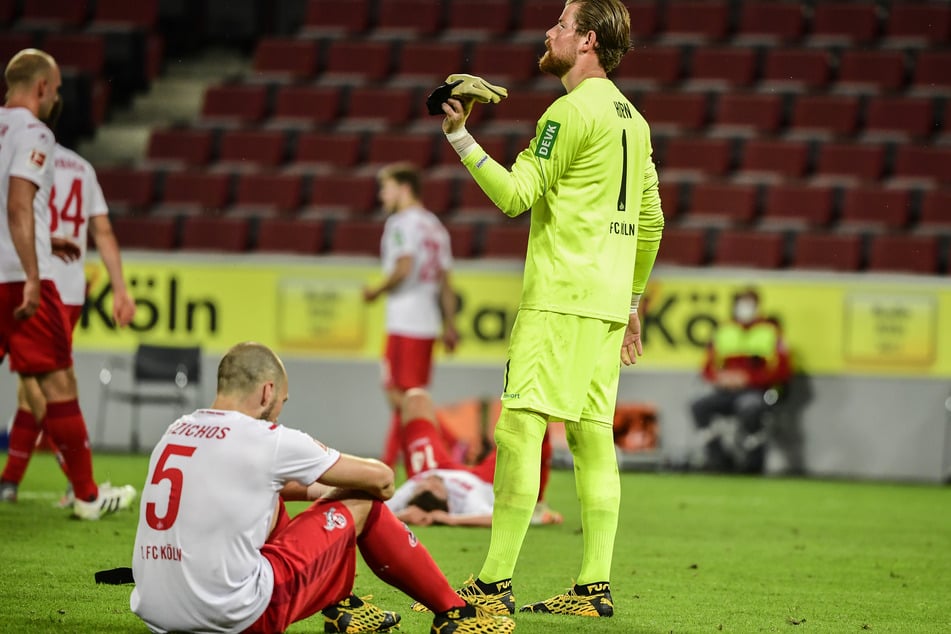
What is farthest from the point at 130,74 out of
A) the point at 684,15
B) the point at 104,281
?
the point at 684,15

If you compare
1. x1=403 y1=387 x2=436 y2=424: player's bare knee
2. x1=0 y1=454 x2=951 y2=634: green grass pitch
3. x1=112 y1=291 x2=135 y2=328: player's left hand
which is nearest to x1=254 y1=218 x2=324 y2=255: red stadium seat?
x1=0 y1=454 x2=951 y2=634: green grass pitch

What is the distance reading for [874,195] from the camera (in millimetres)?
13352

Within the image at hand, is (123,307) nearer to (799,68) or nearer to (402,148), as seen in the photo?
(402,148)

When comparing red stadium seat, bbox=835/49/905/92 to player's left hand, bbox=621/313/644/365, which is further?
red stadium seat, bbox=835/49/905/92

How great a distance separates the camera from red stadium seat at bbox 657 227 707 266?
12891 millimetres

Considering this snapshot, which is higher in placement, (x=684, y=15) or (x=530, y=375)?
(x=684, y=15)

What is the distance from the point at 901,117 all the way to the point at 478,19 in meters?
4.76

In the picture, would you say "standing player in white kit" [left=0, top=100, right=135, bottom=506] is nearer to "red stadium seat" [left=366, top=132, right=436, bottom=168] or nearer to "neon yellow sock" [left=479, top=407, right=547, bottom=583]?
"neon yellow sock" [left=479, top=407, right=547, bottom=583]

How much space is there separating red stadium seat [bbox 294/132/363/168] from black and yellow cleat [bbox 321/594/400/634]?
10.5 metres

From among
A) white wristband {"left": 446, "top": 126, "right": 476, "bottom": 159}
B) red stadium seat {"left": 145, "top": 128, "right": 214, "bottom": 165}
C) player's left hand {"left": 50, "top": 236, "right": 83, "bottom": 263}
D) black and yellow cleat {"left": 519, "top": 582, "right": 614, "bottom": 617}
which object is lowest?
black and yellow cleat {"left": 519, "top": 582, "right": 614, "bottom": 617}

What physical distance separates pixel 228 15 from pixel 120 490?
11.6 m

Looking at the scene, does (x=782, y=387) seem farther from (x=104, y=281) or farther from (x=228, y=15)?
(x=228, y=15)

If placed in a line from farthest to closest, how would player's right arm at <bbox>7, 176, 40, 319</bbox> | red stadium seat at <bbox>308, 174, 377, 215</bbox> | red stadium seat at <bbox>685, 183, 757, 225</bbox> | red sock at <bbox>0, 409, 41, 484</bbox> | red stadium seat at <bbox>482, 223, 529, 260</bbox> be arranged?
red stadium seat at <bbox>308, 174, 377, 215</bbox>
red stadium seat at <bbox>685, 183, 757, 225</bbox>
red stadium seat at <bbox>482, 223, 529, 260</bbox>
red sock at <bbox>0, 409, 41, 484</bbox>
player's right arm at <bbox>7, 176, 40, 319</bbox>

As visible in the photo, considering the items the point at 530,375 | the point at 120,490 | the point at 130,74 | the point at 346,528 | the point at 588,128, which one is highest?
the point at 130,74
